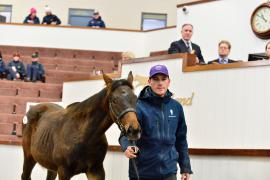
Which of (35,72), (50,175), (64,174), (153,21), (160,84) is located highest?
(153,21)

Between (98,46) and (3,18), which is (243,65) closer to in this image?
(98,46)

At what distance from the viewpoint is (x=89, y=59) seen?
18.9 m

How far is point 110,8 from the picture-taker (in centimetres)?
2223

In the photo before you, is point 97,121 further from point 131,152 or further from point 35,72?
point 35,72

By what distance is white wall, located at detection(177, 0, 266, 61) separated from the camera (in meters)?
12.2

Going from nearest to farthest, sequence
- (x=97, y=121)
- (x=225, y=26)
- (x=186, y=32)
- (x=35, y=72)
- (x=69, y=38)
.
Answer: (x=97, y=121), (x=186, y=32), (x=225, y=26), (x=35, y=72), (x=69, y=38)

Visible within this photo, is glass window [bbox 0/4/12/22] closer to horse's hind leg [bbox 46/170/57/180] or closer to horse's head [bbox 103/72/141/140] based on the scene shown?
horse's hind leg [bbox 46/170/57/180]

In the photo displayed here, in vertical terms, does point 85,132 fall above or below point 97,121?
below

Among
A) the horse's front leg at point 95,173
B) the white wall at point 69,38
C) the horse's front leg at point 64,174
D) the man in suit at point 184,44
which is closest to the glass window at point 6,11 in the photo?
the white wall at point 69,38

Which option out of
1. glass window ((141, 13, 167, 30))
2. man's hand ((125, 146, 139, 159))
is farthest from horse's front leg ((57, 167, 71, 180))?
glass window ((141, 13, 167, 30))

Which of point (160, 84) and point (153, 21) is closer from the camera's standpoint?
point (160, 84)

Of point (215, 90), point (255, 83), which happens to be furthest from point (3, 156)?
point (255, 83)

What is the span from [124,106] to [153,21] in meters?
17.9

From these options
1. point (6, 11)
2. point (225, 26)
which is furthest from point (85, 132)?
point (6, 11)
